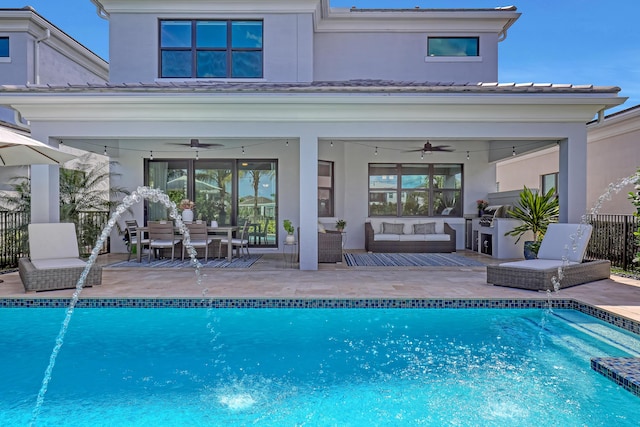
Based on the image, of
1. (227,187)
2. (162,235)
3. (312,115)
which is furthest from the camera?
(227,187)

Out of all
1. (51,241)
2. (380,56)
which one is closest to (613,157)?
(380,56)

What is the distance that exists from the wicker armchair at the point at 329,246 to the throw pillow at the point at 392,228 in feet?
11.9

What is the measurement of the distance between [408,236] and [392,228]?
0.72m

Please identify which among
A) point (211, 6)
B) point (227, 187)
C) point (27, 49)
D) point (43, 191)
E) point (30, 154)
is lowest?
point (43, 191)

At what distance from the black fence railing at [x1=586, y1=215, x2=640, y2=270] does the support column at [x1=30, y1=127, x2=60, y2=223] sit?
1134 cm

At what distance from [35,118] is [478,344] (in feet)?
30.1

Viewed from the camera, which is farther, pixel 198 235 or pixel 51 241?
pixel 198 235

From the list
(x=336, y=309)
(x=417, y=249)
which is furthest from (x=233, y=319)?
(x=417, y=249)

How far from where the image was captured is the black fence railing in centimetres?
870

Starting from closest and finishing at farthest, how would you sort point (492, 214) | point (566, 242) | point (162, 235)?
point (566, 242), point (162, 235), point (492, 214)

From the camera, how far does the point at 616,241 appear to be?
30.2 feet

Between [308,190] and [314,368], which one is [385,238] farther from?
[314,368]

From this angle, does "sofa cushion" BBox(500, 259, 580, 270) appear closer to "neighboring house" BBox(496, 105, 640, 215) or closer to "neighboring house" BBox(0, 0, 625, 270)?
"neighboring house" BBox(0, 0, 625, 270)

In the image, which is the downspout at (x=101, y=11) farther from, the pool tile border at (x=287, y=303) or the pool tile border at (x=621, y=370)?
the pool tile border at (x=621, y=370)
